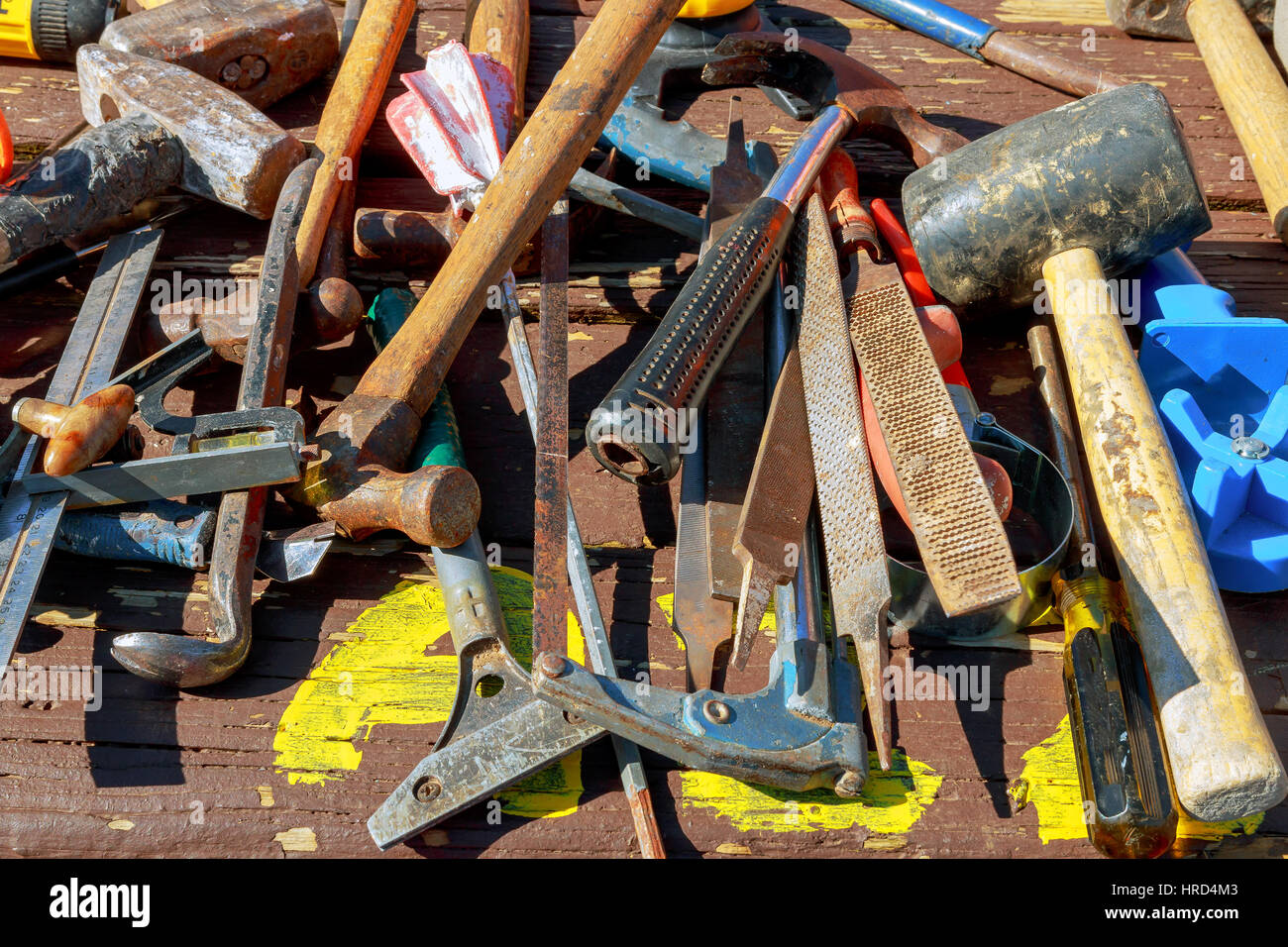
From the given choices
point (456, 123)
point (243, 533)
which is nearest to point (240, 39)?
point (456, 123)

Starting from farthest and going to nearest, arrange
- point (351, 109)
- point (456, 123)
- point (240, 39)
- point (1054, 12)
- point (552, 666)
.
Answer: point (1054, 12) < point (240, 39) < point (351, 109) < point (456, 123) < point (552, 666)

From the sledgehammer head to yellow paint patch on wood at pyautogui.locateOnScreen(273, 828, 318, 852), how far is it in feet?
5.27

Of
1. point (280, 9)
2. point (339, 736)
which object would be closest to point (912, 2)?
point (280, 9)

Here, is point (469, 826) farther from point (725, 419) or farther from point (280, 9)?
point (280, 9)

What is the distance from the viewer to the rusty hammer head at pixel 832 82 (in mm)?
2445

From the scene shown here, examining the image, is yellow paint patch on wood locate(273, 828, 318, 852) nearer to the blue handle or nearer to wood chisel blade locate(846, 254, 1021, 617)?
wood chisel blade locate(846, 254, 1021, 617)

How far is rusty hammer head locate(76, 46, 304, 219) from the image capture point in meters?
2.40

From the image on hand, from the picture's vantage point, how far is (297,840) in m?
1.57

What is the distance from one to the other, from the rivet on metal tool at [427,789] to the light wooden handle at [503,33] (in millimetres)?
1853

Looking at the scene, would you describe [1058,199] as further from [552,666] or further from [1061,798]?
[552,666]

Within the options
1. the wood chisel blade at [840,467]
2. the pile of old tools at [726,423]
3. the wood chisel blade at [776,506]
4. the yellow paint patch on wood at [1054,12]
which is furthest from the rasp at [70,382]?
the yellow paint patch on wood at [1054,12]

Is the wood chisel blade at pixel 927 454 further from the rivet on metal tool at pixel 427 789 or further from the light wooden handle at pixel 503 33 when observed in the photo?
the light wooden handle at pixel 503 33

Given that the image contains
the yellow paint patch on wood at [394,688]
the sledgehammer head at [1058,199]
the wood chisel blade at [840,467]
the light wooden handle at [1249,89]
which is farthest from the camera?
the light wooden handle at [1249,89]

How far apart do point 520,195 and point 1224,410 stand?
1.47 m
